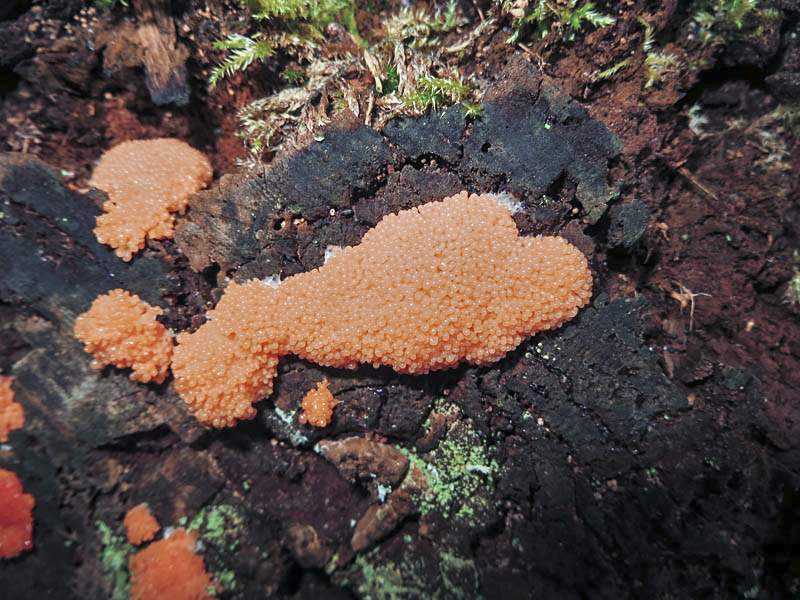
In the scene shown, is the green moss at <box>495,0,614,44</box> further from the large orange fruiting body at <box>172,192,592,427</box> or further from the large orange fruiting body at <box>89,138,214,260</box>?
the large orange fruiting body at <box>89,138,214,260</box>

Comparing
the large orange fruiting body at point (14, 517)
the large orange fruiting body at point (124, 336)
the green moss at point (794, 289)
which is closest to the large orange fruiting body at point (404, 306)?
the large orange fruiting body at point (124, 336)

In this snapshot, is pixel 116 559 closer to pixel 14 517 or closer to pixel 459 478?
pixel 14 517

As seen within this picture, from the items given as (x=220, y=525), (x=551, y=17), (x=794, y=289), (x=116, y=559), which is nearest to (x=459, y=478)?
(x=220, y=525)

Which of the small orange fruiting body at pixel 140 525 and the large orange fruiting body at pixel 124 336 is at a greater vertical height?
the large orange fruiting body at pixel 124 336

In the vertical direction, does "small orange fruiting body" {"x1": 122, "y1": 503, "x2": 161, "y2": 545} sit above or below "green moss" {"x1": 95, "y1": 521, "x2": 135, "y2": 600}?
above

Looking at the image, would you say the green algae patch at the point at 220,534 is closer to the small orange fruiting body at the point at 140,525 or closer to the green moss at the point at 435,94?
the small orange fruiting body at the point at 140,525

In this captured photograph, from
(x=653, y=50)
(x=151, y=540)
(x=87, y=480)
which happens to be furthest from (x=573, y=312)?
(x=87, y=480)

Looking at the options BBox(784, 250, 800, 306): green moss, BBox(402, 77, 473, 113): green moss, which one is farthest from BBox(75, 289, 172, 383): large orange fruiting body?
BBox(784, 250, 800, 306): green moss
